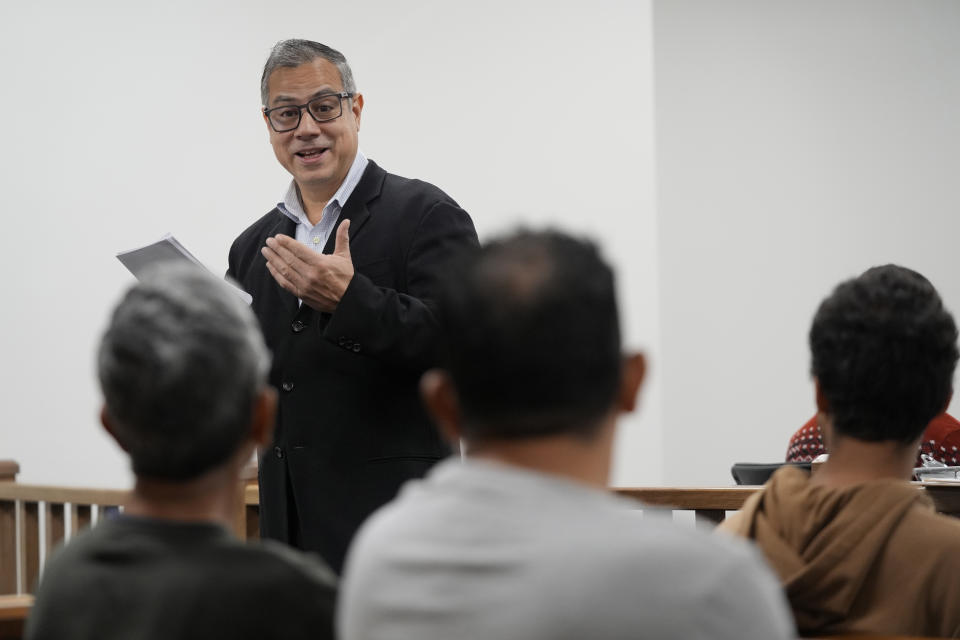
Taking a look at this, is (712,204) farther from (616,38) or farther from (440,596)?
(440,596)

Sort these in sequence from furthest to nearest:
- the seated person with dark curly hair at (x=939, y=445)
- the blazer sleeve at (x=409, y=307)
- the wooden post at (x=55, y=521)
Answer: the wooden post at (x=55, y=521) < the seated person with dark curly hair at (x=939, y=445) < the blazer sleeve at (x=409, y=307)

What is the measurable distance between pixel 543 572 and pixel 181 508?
403 millimetres

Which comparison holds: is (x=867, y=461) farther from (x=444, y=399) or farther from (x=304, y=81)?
(x=304, y=81)

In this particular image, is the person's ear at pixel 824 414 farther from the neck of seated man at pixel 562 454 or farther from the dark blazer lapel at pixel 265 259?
the dark blazer lapel at pixel 265 259

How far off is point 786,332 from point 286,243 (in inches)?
171

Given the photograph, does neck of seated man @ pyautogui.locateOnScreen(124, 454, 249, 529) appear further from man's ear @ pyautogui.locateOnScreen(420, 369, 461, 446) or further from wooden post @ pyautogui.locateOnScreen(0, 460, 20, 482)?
wooden post @ pyautogui.locateOnScreen(0, 460, 20, 482)

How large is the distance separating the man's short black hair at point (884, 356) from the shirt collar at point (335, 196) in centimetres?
133

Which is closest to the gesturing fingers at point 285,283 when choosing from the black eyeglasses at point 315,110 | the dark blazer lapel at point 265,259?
the dark blazer lapel at point 265,259

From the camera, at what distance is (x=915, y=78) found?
6.17 meters

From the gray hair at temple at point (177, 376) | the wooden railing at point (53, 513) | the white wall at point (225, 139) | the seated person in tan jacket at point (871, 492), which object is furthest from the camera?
the white wall at point (225, 139)

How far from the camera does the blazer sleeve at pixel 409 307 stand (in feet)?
6.95

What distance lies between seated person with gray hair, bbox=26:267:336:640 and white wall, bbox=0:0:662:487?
339 centimetres

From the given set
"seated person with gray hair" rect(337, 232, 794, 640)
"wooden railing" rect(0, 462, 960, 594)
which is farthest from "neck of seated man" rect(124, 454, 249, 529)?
"wooden railing" rect(0, 462, 960, 594)

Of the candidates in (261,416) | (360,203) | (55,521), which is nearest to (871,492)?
(261,416)
